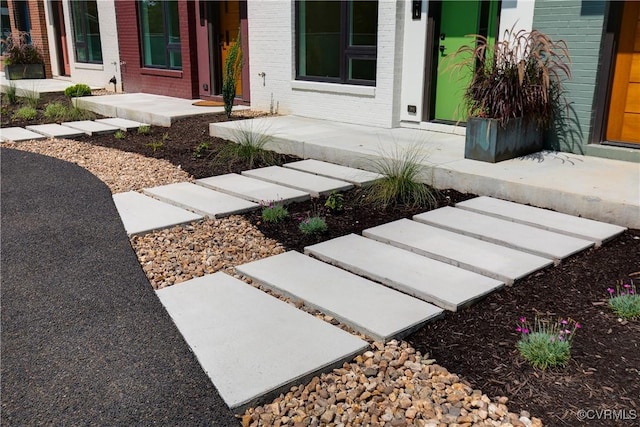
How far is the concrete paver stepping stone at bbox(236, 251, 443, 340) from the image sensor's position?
3.01m

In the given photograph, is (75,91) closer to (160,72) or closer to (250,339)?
(160,72)

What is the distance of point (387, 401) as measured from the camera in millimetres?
2463

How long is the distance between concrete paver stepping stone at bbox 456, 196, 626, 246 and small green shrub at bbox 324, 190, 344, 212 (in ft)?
3.35

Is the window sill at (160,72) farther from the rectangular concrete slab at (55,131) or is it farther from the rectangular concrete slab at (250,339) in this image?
the rectangular concrete slab at (250,339)

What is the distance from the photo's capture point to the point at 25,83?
51.8 feet

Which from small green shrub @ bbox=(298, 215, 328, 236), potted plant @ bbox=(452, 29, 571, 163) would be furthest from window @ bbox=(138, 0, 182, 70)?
small green shrub @ bbox=(298, 215, 328, 236)

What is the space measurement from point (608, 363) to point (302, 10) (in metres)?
7.78

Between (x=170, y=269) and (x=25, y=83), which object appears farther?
(x=25, y=83)

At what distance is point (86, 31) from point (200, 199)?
12306 mm

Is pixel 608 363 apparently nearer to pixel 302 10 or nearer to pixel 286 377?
pixel 286 377

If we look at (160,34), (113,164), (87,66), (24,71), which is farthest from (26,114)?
(24,71)

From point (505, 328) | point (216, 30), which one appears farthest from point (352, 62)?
point (505, 328)

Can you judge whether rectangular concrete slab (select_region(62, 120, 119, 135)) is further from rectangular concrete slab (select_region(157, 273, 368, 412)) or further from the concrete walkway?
rectangular concrete slab (select_region(157, 273, 368, 412))

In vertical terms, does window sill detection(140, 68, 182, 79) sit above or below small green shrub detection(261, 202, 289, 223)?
above
